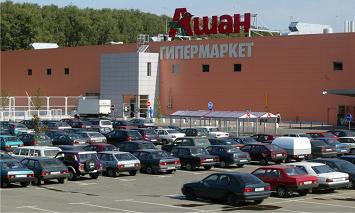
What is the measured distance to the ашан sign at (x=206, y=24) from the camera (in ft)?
265

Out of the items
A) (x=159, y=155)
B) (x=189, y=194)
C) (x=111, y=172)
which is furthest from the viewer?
(x=159, y=155)

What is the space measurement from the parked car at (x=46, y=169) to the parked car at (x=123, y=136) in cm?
1846

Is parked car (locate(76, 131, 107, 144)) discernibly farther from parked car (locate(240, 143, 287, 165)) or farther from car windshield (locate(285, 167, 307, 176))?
car windshield (locate(285, 167, 307, 176))

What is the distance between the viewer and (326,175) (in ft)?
91.0

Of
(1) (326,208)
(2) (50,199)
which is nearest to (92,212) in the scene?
(2) (50,199)

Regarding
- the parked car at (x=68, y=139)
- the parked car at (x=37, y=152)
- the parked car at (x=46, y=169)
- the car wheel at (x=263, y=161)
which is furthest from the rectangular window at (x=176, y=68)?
the parked car at (x=46, y=169)

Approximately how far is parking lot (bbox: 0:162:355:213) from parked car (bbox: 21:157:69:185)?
432mm

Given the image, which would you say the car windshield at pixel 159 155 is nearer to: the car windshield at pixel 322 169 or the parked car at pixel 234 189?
the car windshield at pixel 322 169

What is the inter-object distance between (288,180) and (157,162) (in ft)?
32.1

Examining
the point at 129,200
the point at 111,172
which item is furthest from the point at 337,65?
the point at 129,200

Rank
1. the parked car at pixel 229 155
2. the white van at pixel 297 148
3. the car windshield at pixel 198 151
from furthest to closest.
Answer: the white van at pixel 297 148 → the parked car at pixel 229 155 → the car windshield at pixel 198 151

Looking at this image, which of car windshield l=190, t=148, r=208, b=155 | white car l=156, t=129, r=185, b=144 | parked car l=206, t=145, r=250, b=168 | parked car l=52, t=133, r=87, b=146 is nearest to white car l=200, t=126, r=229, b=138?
white car l=156, t=129, r=185, b=144

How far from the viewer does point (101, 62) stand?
9169 centimetres

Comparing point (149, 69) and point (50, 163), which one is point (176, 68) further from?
point (50, 163)
